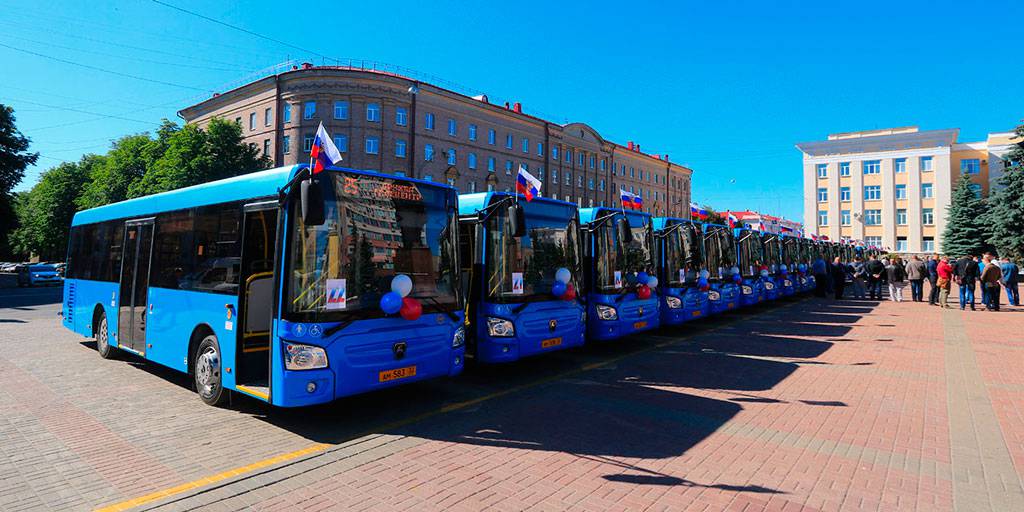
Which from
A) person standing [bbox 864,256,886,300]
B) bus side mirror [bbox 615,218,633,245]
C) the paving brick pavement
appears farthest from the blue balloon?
person standing [bbox 864,256,886,300]

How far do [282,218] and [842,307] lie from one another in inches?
856

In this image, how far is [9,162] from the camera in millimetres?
36250

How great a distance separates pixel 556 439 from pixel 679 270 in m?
7.79

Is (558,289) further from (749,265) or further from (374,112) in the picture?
(374,112)

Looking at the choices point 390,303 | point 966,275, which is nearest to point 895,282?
point 966,275

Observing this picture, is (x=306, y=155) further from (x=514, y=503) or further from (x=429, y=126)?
(x=514, y=503)

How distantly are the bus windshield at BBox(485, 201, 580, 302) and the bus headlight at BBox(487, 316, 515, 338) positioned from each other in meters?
0.30

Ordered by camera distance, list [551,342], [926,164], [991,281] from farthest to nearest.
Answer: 1. [926,164]
2. [991,281]
3. [551,342]

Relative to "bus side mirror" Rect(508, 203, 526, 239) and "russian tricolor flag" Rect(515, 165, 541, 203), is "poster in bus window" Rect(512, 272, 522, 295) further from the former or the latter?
"russian tricolor flag" Rect(515, 165, 541, 203)

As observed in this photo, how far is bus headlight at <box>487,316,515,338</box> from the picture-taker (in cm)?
752

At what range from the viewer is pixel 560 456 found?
498 centimetres

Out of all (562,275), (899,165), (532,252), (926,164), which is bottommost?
(562,275)

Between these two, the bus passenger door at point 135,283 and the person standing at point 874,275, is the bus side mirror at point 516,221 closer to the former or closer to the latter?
the bus passenger door at point 135,283

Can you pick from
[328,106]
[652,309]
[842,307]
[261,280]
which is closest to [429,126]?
[328,106]
